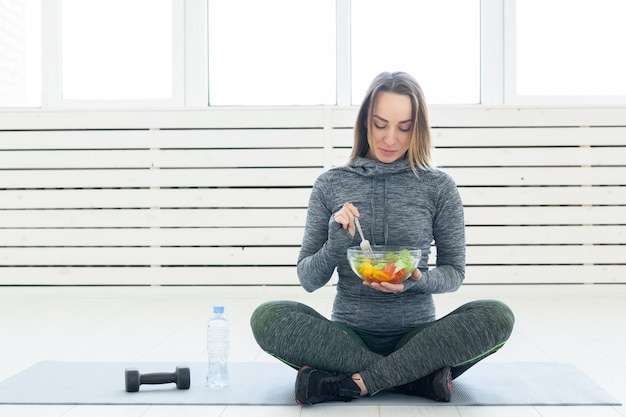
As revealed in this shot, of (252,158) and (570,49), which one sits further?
(570,49)

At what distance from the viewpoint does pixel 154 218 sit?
458 cm

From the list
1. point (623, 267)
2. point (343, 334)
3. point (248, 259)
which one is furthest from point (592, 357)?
point (248, 259)

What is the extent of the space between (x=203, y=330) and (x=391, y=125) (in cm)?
151

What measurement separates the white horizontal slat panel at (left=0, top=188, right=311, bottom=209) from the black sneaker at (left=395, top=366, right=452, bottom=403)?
251cm

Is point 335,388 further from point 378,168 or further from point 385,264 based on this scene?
→ point 378,168

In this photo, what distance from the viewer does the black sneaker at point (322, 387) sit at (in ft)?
6.59

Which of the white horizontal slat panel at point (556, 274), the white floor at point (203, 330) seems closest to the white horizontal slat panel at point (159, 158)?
the white floor at point (203, 330)

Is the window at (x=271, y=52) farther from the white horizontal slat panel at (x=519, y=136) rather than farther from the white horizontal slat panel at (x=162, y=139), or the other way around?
the white horizontal slat panel at (x=519, y=136)

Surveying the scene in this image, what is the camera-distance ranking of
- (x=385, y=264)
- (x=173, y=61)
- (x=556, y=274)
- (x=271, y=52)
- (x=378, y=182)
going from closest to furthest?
(x=385, y=264) < (x=378, y=182) < (x=556, y=274) < (x=173, y=61) < (x=271, y=52)

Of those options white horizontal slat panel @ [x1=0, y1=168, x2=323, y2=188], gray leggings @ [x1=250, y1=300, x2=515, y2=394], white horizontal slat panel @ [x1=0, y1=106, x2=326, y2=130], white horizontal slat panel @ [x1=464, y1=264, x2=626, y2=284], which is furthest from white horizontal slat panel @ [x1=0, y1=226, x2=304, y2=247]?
gray leggings @ [x1=250, y1=300, x2=515, y2=394]

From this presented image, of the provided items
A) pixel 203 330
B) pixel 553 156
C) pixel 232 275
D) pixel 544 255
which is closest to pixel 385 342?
pixel 203 330

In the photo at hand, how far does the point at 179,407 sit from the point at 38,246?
2895 mm

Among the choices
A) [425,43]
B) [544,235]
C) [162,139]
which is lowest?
[544,235]

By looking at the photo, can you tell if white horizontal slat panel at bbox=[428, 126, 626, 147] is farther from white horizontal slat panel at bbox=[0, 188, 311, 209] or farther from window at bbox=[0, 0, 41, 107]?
window at bbox=[0, 0, 41, 107]
